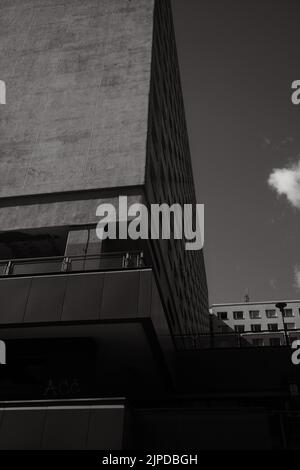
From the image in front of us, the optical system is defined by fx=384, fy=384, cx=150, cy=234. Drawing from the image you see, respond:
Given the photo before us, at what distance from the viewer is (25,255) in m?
18.8

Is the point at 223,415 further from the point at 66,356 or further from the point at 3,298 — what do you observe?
the point at 3,298

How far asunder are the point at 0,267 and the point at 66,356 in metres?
4.44

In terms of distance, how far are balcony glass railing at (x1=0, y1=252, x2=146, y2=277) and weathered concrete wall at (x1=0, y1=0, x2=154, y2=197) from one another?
14.3 feet

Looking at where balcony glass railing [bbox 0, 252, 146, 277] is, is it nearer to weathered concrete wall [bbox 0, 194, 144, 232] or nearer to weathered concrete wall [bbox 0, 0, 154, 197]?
weathered concrete wall [bbox 0, 194, 144, 232]

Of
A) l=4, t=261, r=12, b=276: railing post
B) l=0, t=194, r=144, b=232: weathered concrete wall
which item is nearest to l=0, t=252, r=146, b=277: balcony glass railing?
l=4, t=261, r=12, b=276: railing post

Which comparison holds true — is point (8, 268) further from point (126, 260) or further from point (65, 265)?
point (126, 260)

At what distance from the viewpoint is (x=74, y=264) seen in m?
14.9

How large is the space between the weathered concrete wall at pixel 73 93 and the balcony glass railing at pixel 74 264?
4352 millimetres

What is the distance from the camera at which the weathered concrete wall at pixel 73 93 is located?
62.2 ft

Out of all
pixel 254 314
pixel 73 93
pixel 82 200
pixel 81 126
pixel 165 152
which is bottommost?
pixel 82 200

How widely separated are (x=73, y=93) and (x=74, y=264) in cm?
1159

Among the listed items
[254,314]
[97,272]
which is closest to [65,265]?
[97,272]

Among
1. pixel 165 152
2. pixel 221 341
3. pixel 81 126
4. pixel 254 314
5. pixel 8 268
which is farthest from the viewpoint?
pixel 254 314
